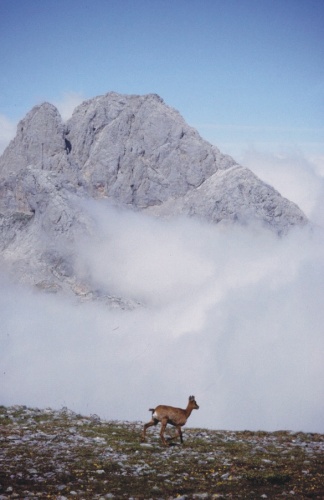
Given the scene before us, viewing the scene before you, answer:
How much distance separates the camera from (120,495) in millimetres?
14977

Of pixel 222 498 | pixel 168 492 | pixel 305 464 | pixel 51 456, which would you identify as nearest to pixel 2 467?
pixel 51 456

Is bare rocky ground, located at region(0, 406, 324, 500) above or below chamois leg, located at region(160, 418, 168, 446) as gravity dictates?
below

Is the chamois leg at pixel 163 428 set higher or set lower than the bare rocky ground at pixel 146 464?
higher

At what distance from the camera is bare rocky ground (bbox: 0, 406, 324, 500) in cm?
1547

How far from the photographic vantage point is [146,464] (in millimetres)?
18625

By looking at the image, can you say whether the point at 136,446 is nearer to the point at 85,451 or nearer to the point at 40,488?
the point at 85,451

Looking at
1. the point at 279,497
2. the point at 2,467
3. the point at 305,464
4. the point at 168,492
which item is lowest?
the point at 2,467

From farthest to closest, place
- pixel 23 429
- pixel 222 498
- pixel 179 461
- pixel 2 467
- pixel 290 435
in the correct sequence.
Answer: pixel 290 435 < pixel 23 429 < pixel 179 461 < pixel 2 467 < pixel 222 498

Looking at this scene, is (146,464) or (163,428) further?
(163,428)

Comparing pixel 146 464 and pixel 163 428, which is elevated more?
pixel 163 428

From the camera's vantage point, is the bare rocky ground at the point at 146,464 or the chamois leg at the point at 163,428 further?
the chamois leg at the point at 163,428

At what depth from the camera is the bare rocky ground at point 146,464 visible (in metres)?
15.5

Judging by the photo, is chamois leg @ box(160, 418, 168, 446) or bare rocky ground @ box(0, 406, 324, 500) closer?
bare rocky ground @ box(0, 406, 324, 500)

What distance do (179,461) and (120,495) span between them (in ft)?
16.6
